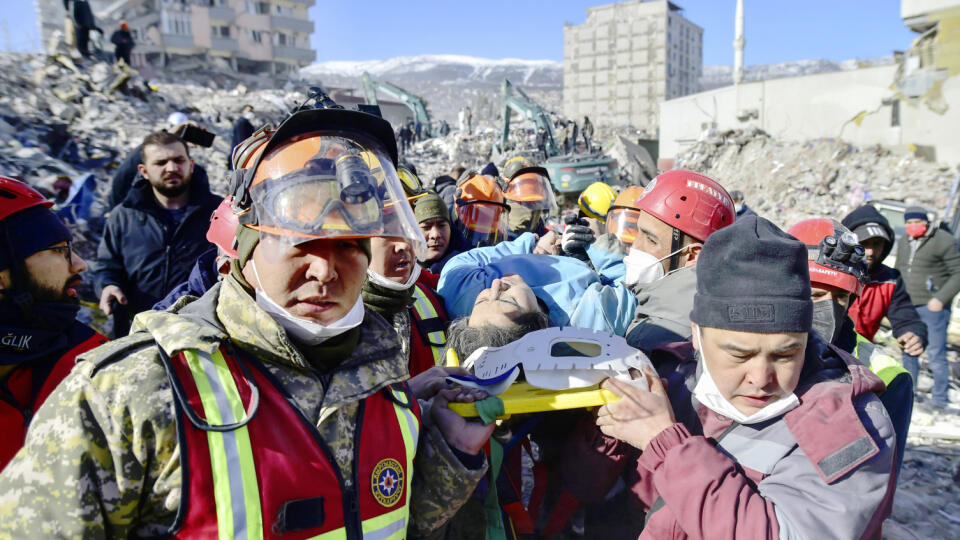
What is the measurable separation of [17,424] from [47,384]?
0.50ft

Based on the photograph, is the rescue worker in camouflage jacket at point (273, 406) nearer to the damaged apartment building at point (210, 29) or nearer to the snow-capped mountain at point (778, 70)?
the damaged apartment building at point (210, 29)

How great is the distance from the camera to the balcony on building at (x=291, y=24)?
55.8 metres

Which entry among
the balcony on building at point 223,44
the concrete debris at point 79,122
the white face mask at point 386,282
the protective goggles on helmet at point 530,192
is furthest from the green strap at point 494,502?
the balcony on building at point 223,44

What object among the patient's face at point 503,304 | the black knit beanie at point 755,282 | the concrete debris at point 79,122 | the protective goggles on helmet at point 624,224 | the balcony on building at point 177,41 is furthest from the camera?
the balcony on building at point 177,41

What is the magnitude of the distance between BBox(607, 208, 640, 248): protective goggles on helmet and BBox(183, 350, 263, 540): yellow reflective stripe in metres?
3.98

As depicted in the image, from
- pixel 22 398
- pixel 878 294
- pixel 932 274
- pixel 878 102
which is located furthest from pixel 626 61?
pixel 22 398

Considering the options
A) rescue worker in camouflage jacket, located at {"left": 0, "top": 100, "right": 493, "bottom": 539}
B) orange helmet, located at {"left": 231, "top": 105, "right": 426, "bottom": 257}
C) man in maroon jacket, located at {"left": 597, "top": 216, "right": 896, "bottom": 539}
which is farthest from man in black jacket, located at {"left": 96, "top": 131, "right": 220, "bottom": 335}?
man in maroon jacket, located at {"left": 597, "top": 216, "right": 896, "bottom": 539}

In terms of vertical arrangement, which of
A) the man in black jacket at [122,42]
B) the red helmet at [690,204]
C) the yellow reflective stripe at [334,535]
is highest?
the man in black jacket at [122,42]

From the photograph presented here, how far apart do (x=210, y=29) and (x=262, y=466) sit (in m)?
59.1

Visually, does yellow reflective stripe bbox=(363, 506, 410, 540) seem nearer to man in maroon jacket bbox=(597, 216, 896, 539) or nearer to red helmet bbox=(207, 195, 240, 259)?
man in maroon jacket bbox=(597, 216, 896, 539)

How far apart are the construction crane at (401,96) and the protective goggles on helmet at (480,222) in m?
27.2

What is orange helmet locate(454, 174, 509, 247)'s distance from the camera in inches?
194

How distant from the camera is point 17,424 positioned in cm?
190

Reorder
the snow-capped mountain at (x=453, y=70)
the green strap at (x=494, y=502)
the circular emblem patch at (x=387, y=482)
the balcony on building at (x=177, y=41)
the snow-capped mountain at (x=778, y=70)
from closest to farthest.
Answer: the circular emblem patch at (x=387, y=482) < the green strap at (x=494, y=502) < the balcony on building at (x=177, y=41) < the snow-capped mountain at (x=778, y=70) < the snow-capped mountain at (x=453, y=70)
